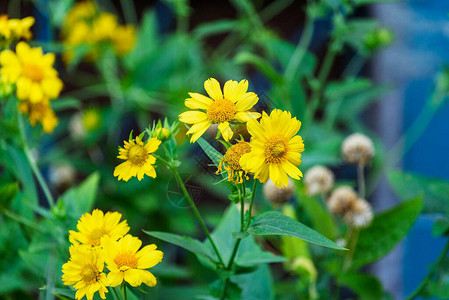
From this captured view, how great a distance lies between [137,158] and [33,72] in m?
0.27

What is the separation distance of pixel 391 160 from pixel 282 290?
44 centimetres

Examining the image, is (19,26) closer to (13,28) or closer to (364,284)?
(13,28)

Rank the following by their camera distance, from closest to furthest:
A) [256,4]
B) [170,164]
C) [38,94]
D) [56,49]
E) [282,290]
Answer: [170,164] < [38,94] < [282,290] < [56,49] < [256,4]

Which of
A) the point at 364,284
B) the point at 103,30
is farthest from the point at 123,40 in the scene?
the point at 364,284

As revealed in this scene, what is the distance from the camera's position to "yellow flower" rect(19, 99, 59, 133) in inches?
21.4

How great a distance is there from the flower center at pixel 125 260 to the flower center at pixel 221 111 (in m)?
0.11

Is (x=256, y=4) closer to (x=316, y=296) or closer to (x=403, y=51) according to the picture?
(x=403, y=51)

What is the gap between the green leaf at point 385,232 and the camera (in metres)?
0.54

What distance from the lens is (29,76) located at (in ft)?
1.73

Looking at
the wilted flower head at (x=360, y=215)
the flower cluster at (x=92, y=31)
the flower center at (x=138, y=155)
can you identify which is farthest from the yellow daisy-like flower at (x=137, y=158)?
the flower cluster at (x=92, y=31)

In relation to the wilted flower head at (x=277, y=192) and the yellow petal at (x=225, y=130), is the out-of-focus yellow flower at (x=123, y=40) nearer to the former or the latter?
the wilted flower head at (x=277, y=192)

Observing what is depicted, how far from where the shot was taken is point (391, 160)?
981 mm

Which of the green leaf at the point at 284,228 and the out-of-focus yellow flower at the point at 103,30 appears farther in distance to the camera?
the out-of-focus yellow flower at the point at 103,30

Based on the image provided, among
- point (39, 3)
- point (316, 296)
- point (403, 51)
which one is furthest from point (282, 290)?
point (39, 3)
